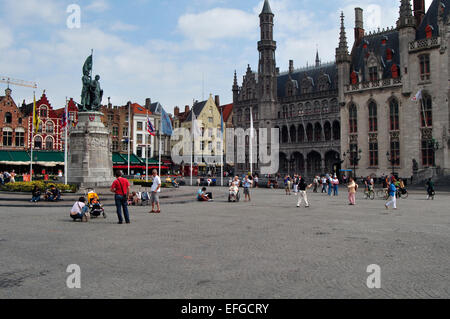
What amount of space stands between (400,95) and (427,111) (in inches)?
153

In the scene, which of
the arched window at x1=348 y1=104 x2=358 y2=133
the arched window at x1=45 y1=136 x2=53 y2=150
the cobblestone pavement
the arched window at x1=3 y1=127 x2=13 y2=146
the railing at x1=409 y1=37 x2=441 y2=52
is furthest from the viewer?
the arched window at x1=45 y1=136 x2=53 y2=150

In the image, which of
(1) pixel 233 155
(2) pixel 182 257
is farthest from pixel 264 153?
(2) pixel 182 257

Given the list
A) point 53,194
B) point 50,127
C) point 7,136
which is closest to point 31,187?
point 53,194

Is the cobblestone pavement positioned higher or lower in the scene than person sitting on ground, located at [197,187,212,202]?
lower

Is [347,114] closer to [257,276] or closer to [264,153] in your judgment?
[264,153]

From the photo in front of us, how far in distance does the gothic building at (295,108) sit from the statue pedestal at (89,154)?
125 feet

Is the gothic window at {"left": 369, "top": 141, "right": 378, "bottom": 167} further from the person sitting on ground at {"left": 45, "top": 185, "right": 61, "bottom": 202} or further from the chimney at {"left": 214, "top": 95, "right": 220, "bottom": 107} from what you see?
the person sitting on ground at {"left": 45, "top": 185, "right": 61, "bottom": 202}

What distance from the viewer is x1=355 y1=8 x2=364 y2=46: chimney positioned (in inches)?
2395

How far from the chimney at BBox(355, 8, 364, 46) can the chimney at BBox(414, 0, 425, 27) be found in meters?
8.82

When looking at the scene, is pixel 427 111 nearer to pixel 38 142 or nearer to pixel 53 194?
pixel 53 194

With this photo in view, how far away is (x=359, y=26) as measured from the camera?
61438 mm

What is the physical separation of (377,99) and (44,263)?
51.5 m

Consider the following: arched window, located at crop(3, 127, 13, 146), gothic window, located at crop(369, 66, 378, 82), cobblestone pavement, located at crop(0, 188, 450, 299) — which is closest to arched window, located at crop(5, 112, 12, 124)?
arched window, located at crop(3, 127, 13, 146)
